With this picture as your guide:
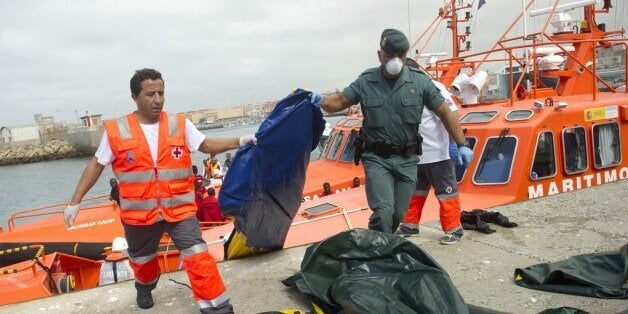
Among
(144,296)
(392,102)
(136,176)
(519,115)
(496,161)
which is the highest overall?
(392,102)

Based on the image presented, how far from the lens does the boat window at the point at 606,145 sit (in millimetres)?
6242

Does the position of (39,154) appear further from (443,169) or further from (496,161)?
(443,169)

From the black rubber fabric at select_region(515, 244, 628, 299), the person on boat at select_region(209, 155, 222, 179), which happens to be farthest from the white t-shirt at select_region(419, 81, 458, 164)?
the person on boat at select_region(209, 155, 222, 179)

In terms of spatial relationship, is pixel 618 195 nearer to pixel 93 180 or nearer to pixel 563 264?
pixel 563 264

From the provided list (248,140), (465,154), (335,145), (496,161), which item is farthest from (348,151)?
(248,140)

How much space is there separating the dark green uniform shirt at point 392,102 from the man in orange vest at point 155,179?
140 cm

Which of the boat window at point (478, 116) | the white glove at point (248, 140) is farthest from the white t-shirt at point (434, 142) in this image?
the boat window at point (478, 116)

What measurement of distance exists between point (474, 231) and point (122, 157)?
3.25 metres

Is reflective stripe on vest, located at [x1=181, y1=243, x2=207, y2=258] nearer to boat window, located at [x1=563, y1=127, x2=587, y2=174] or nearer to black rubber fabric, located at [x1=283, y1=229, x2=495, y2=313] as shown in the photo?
black rubber fabric, located at [x1=283, y1=229, x2=495, y2=313]

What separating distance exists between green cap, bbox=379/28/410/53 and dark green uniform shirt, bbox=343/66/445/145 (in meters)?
0.22

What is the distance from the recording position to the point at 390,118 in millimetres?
3959

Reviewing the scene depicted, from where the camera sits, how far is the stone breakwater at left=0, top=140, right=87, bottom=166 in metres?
82.4

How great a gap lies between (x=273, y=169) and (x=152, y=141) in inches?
38.5

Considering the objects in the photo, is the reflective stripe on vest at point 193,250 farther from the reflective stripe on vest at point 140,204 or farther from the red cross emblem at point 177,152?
the red cross emblem at point 177,152
